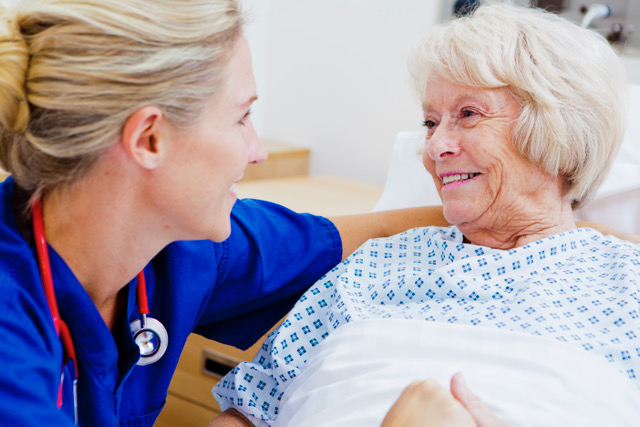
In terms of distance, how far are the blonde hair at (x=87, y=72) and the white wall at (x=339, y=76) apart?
1508mm

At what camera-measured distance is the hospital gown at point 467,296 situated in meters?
1.04

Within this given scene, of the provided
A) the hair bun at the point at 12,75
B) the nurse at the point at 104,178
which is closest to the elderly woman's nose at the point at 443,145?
the nurse at the point at 104,178

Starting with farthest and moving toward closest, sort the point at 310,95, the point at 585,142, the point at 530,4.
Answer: the point at 310,95
the point at 530,4
the point at 585,142

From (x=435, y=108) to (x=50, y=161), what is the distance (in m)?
0.68

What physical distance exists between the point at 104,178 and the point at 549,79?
74 cm

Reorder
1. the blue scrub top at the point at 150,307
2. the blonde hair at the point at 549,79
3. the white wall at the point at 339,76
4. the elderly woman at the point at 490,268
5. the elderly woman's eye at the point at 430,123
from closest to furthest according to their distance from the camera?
the blue scrub top at the point at 150,307 → the elderly woman at the point at 490,268 → the blonde hair at the point at 549,79 → the elderly woman's eye at the point at 430,123 → the white wall at the point at 339,76

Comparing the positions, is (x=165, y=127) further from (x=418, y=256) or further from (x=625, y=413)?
(x=625, y=413)

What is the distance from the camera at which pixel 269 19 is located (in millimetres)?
2723

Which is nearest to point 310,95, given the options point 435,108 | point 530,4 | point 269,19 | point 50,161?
point 269,19

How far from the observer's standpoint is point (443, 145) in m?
1.24

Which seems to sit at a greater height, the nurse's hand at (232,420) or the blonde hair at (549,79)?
the blonde hair at (549,79)

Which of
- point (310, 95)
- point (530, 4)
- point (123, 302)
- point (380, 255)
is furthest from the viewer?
point (310, 95)

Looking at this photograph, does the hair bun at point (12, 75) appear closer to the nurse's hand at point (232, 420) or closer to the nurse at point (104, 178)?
the nurse at point (104, 178)

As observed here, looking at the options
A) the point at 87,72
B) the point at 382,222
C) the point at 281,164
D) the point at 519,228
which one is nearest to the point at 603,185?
the point at 519,228
